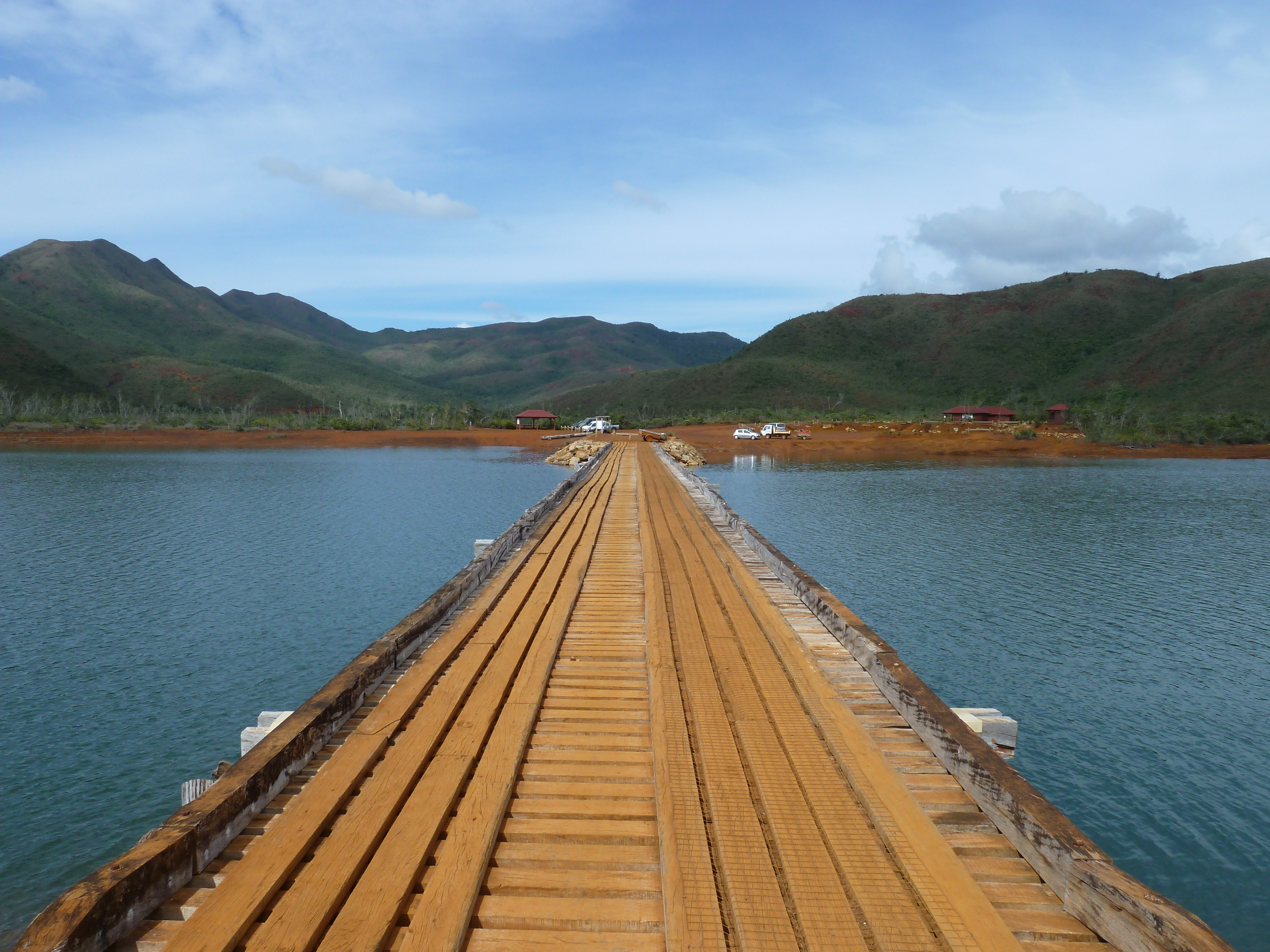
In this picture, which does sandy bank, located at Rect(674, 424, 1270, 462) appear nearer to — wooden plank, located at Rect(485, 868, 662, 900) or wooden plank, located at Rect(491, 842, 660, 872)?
wooden plank, located at Rect(491, 842, 660, 872)

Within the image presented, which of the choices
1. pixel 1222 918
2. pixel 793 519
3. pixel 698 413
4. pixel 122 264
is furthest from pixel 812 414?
pixel 122 264

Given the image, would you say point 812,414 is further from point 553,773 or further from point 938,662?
point 553,773

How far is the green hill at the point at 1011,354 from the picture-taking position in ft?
229

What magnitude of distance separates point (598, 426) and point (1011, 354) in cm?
5926

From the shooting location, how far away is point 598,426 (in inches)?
2233

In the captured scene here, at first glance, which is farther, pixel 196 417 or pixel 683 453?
pixel 196 417

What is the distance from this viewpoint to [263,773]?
3.65m

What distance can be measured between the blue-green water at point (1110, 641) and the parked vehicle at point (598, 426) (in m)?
31.8

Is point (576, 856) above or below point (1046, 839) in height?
below

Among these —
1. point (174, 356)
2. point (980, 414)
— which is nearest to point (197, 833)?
point (980, 414)

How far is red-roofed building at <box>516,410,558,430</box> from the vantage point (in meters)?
66.4

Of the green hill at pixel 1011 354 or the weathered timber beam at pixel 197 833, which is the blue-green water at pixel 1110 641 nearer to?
the weathered timber beam at pixel 197 833

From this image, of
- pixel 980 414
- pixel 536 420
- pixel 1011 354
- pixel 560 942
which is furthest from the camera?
pixel 1011 354

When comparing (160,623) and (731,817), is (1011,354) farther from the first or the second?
(731,817)
